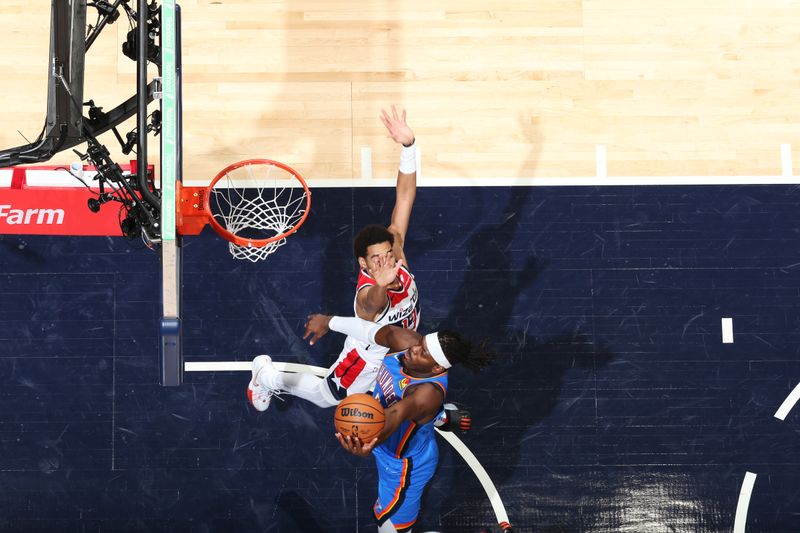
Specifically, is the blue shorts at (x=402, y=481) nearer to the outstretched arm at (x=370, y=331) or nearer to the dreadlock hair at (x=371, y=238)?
the outstretched arm at (x=370, y=331)

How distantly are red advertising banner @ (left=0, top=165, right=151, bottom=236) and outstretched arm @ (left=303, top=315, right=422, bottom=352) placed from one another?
2.26m

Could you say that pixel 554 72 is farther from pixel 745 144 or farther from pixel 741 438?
pixel 741 438

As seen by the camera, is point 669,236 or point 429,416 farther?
point 669,236

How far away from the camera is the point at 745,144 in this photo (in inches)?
346

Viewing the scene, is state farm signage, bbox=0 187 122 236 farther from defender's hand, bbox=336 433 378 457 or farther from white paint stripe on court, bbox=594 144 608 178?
white paint stripe on court, bbox=594 144 608 178

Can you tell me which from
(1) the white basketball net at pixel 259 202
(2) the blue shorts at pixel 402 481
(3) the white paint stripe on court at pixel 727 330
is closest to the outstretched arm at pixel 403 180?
(1) the white basketball net at pixel 259 202

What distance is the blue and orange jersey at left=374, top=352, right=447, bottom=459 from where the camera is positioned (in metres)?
Answer: 7.30

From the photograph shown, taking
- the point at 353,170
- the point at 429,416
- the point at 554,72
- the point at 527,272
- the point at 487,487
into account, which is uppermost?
the point at 554,72

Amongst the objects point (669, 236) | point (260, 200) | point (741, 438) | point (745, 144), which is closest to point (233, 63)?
point (260, 200)

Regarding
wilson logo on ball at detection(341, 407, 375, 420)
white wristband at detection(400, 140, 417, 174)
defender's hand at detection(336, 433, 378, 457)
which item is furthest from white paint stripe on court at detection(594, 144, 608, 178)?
defender's hand at detection(336, 433, 378, 457)

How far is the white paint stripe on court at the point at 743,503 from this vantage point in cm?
828

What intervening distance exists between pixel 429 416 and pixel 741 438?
3.46m

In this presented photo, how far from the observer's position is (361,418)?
656cm

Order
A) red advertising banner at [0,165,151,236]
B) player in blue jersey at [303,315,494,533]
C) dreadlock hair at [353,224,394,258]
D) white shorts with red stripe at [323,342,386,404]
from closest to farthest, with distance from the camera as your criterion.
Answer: player in blue jersey at [303,315,494,533], dreadlock hair at [353,224,394,258], white shorts with red stripe at [323,342,386,404], red advertising banner at [0,165,151,236]
